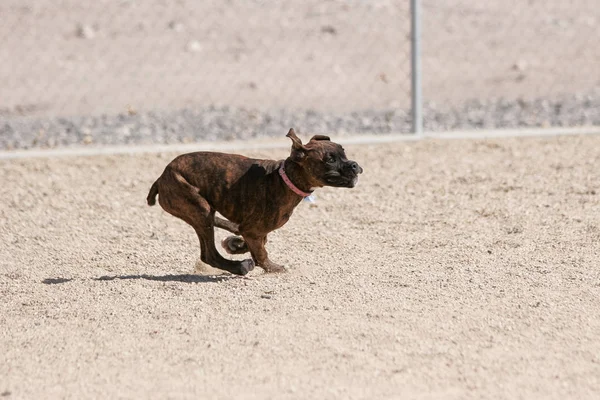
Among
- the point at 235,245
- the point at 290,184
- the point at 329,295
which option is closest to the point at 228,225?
the point at 235,245

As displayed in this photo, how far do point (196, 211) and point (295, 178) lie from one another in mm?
595

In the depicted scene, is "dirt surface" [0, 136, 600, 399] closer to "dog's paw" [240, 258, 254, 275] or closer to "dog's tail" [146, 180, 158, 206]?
"dog's paw" [240, 258, 254, 275]

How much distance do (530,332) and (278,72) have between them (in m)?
10.8

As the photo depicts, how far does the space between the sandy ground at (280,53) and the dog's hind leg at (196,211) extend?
7121 millimetres

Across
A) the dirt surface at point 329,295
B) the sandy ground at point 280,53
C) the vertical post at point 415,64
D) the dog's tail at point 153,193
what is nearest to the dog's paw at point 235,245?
the dirt surface at point 329,295

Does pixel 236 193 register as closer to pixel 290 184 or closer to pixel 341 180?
pixel 290 184

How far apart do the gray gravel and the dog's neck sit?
4956 mm

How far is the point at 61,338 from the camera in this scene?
17.3ft

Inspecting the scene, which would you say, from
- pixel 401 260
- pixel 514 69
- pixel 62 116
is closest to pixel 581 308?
pixel 401 260

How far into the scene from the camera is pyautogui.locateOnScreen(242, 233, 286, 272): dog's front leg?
20.1 feet

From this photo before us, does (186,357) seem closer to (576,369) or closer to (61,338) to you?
(61,338)

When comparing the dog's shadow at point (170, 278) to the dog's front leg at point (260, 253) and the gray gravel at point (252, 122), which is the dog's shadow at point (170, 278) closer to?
the dog's front leg at point (260, 253)

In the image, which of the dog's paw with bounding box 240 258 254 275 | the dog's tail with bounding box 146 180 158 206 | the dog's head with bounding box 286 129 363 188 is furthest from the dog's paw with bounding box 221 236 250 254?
the dog's head with bounding box 286 129 363 188

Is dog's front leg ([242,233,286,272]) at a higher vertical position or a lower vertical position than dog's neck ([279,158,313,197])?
lower
